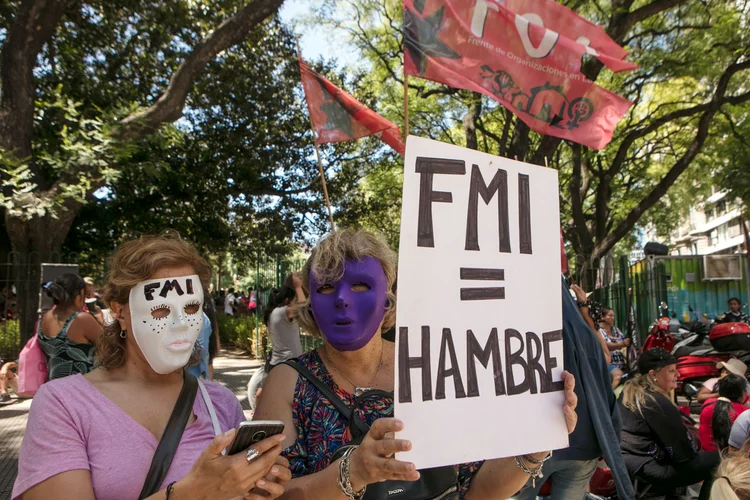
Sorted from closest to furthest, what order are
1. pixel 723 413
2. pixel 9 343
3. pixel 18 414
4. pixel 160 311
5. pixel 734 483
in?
pixel 160 311 → pixel 734 483 → pixel 723 413 → pixel 18 414 → pixel 9 343

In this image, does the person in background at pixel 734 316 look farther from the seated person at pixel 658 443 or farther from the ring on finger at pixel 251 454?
the ring on finger at pixel 251 454

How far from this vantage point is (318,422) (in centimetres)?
199

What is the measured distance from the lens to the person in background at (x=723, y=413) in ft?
17.6

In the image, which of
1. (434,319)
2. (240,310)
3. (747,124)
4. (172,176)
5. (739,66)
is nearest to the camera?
(434,319)

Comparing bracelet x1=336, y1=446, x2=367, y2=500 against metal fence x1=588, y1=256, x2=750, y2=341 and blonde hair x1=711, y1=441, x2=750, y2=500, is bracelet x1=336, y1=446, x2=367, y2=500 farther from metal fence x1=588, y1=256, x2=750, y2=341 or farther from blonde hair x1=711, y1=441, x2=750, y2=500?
metal fence x1=588, y1=256, x2=750, y2=341

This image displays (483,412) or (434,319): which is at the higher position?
(434,319)

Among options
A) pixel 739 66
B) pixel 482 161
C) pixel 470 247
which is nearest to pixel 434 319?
pixel 470 247

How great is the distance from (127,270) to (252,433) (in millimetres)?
841

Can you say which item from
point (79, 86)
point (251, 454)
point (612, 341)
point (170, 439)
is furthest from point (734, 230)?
point (251, 454)

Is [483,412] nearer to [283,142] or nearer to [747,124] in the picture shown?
[283,142]

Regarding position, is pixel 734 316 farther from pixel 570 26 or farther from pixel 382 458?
pixel 382 458

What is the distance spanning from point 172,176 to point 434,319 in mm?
15509

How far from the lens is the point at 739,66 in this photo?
13.9m

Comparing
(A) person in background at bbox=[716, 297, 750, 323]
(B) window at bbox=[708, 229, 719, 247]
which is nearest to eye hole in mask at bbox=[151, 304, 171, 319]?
(A) person in background at bbox=[716, 297, 750, 323]
